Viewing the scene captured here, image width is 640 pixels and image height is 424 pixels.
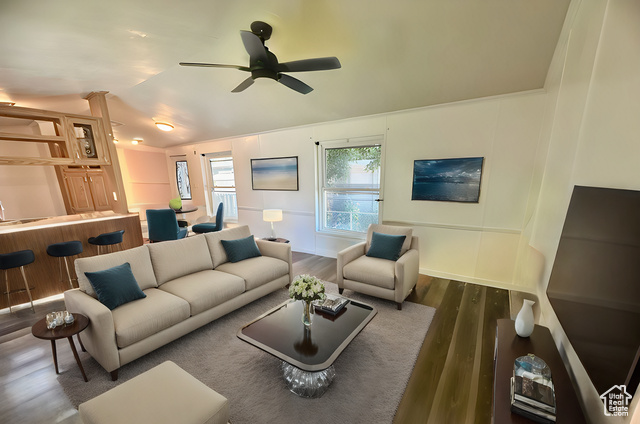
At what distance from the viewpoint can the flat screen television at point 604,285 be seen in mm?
818

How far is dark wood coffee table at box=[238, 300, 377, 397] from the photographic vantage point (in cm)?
162

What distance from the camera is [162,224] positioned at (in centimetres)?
425

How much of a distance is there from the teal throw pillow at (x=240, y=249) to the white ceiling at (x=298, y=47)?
2354 mm

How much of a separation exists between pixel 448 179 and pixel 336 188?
75.0 inches

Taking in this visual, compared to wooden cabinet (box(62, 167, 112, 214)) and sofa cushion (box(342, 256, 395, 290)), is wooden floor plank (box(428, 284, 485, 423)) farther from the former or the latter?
wooden cabinet (box(62, 167, 112, 214))

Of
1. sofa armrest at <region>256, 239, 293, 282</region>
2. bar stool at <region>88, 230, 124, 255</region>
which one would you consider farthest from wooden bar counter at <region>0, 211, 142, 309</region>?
sofa armrest at <region>256, 239, 293, 282</region>

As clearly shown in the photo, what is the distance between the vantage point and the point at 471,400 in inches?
64.9

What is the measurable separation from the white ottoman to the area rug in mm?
492

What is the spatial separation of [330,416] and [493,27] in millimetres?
3446

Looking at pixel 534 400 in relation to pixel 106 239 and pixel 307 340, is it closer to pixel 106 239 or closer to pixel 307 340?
pixel 307 340

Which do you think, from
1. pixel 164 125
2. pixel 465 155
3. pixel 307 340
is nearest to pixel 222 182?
pixel 164 125

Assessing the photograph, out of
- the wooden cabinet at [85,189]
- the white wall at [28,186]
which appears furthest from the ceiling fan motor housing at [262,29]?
the white wall at [28,186]

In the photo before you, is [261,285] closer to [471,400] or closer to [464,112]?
[471,400]

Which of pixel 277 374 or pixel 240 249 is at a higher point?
pixel 240 249
